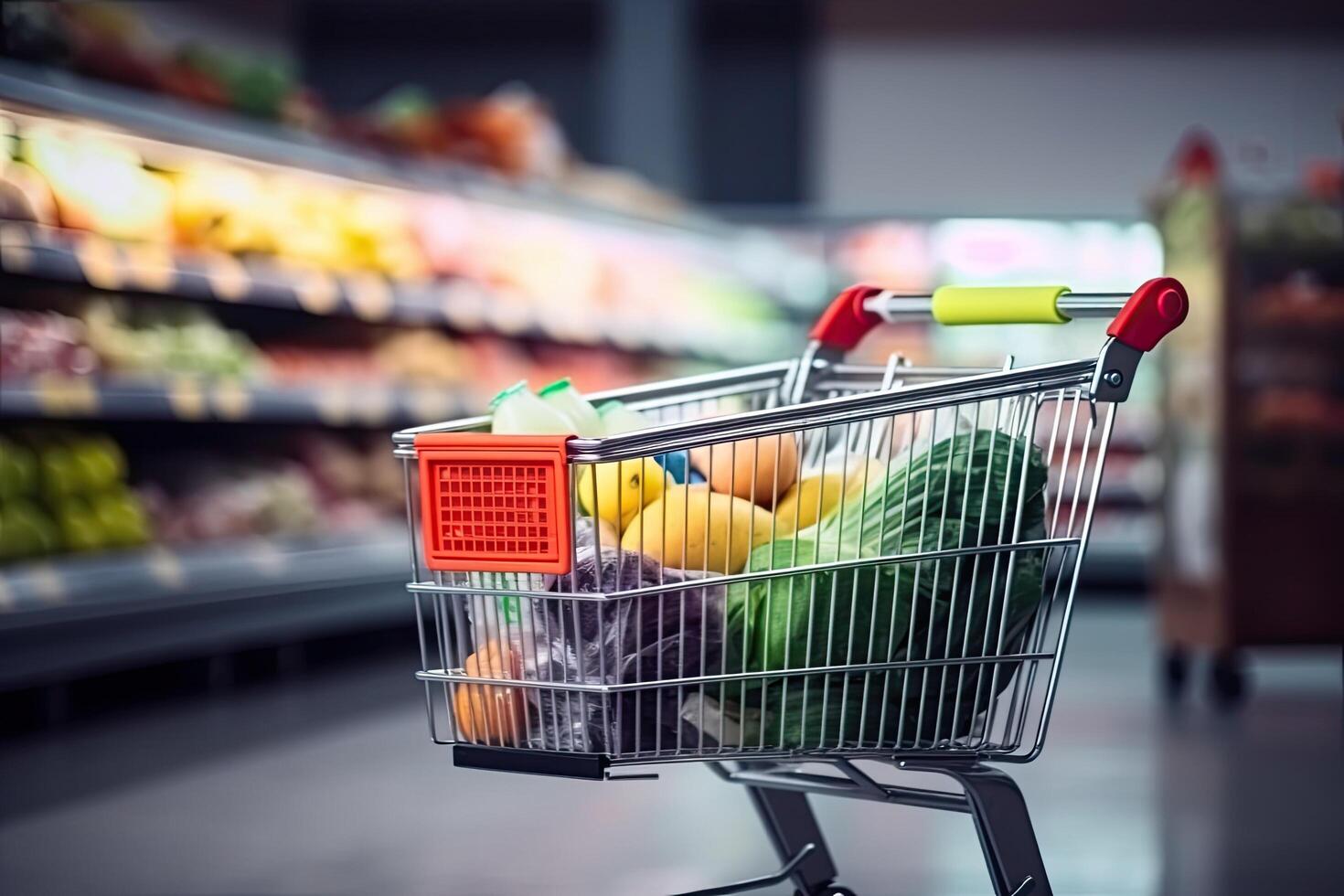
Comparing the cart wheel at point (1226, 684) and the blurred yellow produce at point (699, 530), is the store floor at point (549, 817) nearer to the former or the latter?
the cart wheel at point (1226, 684)

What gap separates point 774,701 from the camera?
178cm

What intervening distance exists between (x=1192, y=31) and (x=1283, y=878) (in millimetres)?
8302

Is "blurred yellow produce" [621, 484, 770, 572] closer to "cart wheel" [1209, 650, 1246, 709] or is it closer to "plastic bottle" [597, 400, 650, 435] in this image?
"plastic bottle" [597, 400, 650, 435]

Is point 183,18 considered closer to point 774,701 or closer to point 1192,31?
point 1192,31

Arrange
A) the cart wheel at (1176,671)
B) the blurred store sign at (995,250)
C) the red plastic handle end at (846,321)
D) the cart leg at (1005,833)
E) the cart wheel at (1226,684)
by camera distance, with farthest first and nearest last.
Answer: the blurred store sign at (995,250) < the cart wheel at (1176,671) < the cart wheel at (1226,684) < the red plastic handle end at (846,321) < the cart leg at (1005,833)

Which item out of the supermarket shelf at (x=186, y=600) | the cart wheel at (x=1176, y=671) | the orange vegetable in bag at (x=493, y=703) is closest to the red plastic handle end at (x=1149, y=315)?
the orange vegetable in bag at (x=493, y=703)

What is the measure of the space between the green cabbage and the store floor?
0.88m

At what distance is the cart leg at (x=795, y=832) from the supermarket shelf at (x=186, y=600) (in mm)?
2197

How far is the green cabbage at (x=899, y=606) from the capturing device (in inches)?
69.2

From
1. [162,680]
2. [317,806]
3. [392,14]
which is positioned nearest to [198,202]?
[162,680]

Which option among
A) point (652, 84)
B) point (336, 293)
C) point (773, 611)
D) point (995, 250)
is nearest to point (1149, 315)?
point (773, 611)

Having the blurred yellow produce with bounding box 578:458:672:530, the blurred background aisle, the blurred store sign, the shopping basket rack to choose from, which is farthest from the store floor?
the blurred store sign

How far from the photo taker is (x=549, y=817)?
3.20 metres

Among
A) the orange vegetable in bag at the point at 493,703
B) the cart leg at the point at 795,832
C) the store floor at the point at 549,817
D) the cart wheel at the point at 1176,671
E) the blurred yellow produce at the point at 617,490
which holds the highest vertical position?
the blurred yellow produce at the point at 617,490
